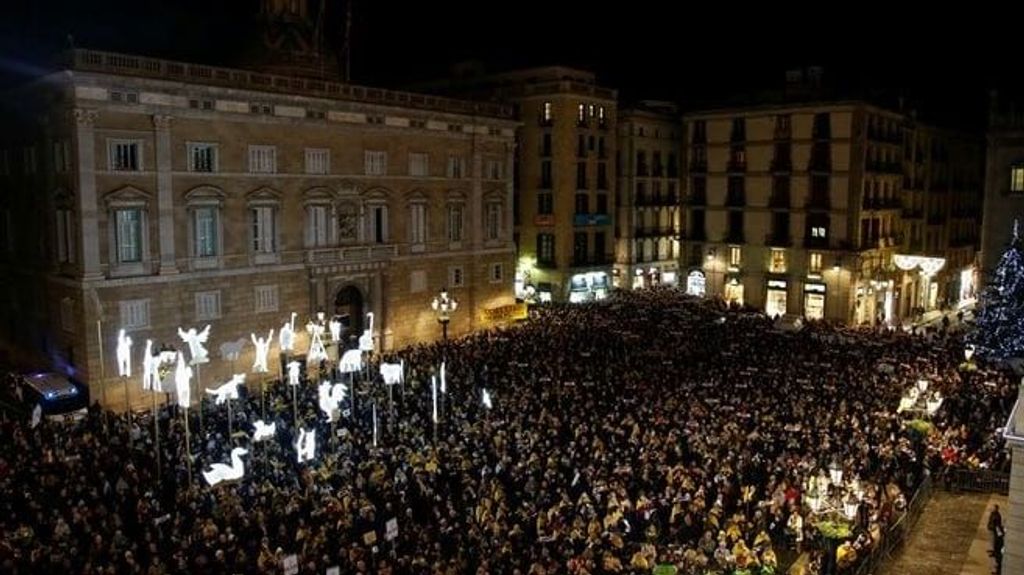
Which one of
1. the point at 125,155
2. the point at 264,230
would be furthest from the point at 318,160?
the point at 125,155

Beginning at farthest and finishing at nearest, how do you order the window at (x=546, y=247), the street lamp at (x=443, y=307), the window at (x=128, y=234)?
the window at (x=546, y=247)
the street lamp at (x=443, y=307)
the window at (x=128, y=234)

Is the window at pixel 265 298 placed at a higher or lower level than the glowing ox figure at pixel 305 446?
higher

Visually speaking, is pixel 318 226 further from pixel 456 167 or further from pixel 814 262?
pixel 814 262

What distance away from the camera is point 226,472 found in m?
20.9

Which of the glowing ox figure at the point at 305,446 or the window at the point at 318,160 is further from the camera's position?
the window at the point at 318,160

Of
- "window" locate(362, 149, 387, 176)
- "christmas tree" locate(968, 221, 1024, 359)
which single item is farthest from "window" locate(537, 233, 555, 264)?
"christmas tree" locate(968, 221, 1024, 359)

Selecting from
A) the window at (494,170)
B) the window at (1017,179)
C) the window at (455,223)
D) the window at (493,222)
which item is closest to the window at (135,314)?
the window at (455,223)

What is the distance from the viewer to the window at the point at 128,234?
33000 millimetres

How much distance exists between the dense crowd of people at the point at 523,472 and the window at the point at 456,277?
1304 cm

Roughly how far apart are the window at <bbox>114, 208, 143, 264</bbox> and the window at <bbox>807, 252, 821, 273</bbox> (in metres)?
41.8

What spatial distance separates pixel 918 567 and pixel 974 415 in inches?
407

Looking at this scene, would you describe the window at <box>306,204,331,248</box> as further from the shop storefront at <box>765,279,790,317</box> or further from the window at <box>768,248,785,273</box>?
the window at <box>768,248,785,273</box>

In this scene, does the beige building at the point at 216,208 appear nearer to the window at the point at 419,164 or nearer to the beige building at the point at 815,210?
the window at the point at 419,164

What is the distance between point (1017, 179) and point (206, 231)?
44737 mm
